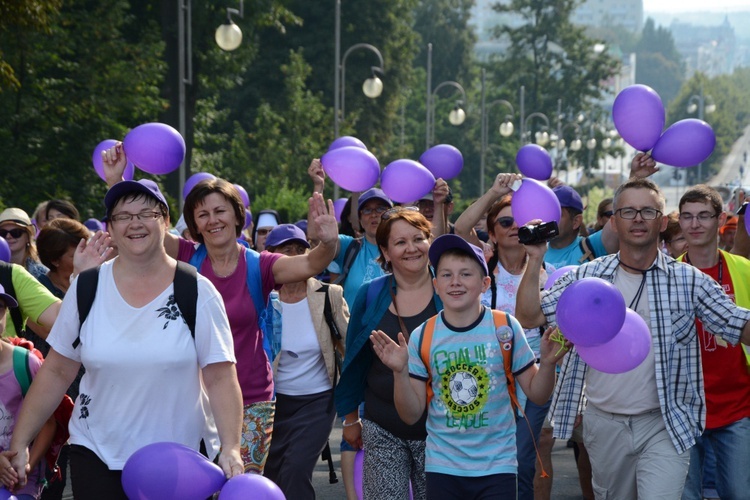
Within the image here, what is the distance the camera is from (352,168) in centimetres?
846

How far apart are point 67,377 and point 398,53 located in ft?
158

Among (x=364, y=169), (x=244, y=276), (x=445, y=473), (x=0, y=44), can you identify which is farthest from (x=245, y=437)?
(x=0, y=44)

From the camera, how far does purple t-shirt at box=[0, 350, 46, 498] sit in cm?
519

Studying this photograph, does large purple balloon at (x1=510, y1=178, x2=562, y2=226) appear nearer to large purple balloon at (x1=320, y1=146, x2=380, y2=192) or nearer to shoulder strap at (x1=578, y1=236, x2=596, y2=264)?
large purple balloon at (x1=320, y1=146, x2=380, y2=192)

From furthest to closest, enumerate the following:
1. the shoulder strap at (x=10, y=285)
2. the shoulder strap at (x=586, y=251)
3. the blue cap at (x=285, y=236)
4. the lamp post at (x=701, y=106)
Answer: the lamp post at (x=701, y=106) → the shoulder strap at (x=586, y=251) → the blue cap at (x=285, y=236) → the shoulder strap at (x=10, y=285)

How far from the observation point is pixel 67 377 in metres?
4.83

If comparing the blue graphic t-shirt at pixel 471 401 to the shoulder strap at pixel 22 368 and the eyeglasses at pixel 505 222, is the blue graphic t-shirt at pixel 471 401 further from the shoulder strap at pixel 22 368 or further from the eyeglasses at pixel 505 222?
the eyeglasses at pixel 505 222

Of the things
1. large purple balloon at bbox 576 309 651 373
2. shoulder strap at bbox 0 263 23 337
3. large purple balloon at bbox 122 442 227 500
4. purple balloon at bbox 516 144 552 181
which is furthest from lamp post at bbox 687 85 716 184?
large purple balloon at bbox 122 442 227 500

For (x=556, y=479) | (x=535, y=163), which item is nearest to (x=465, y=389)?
(x=556, y=479)

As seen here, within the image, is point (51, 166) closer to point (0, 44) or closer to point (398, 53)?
point (0, 44)

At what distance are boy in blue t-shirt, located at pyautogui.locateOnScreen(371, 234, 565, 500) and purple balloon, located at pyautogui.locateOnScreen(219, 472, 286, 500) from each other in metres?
1.04

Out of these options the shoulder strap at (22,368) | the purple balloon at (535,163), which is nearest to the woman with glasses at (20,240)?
the shoulder strap at (22,368)

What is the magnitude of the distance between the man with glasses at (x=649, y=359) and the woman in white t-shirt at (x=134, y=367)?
1.46 meters

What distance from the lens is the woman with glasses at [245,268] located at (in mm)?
5961
